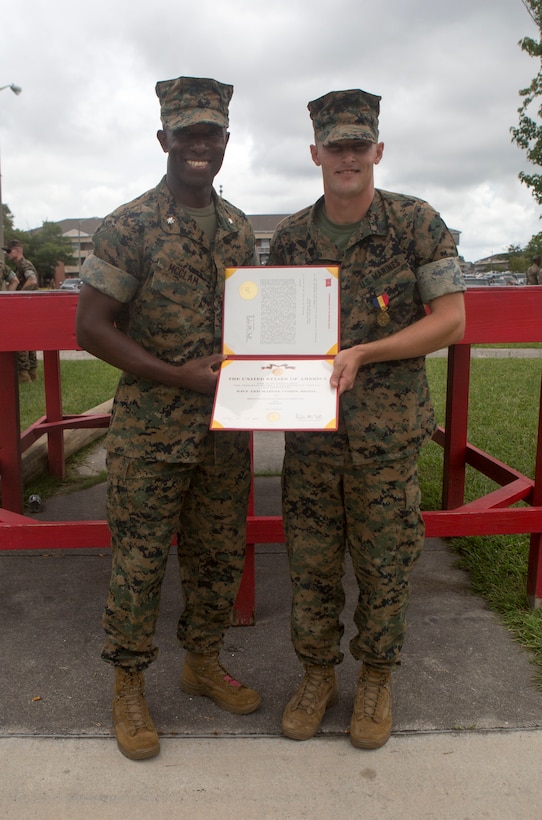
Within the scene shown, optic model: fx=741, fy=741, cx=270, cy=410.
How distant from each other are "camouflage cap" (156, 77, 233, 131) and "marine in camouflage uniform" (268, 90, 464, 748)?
11.0 inches

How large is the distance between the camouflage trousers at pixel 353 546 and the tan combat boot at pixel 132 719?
0.52m

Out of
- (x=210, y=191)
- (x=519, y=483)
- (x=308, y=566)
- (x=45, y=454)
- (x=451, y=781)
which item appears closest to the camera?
(x=451, y=781)

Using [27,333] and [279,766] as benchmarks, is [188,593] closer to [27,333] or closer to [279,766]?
[279,766]

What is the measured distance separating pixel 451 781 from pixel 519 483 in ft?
5.62

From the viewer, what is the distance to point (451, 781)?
2035 millimetres

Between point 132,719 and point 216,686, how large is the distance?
328 millimetres

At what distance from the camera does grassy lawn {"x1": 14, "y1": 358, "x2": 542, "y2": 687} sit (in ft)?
10.4

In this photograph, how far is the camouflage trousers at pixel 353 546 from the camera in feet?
7.25

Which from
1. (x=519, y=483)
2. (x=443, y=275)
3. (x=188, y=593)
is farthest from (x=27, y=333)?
(x=519, y=483)

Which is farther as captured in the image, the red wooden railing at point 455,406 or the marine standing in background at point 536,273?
the marine standing in background at point 536,273

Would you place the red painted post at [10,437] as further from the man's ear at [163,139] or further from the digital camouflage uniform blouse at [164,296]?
the man's ear at [163,139]

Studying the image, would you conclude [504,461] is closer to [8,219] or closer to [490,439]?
[490,439]

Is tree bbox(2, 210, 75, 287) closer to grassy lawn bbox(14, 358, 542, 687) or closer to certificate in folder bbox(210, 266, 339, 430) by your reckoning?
grassy lawn bbox(14, 358, 542, 687)

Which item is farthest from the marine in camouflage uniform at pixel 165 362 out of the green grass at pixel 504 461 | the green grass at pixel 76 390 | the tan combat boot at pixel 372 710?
the green grass at pixel 76 390
